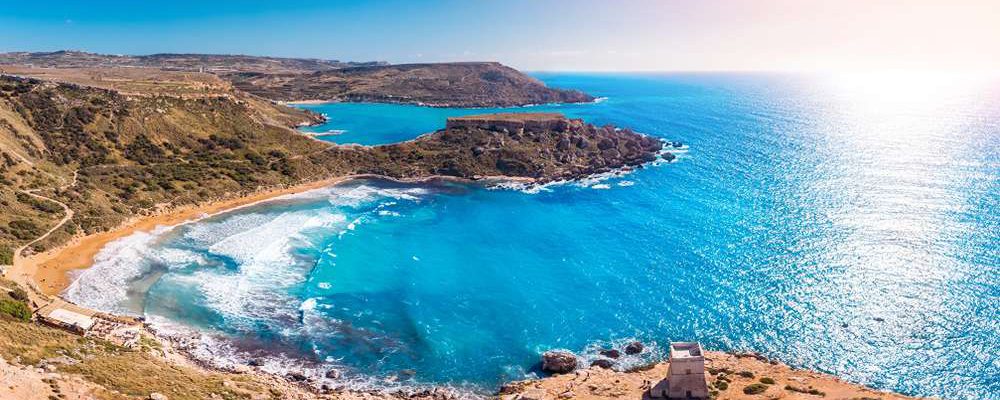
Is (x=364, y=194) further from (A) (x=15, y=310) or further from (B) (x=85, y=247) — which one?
(A) (x=15, y=310)

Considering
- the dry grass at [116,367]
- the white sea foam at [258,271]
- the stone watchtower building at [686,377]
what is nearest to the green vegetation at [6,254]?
the white sea foam at [258,271]

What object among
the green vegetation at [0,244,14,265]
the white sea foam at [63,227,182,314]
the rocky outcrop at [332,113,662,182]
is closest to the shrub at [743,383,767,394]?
the white sea foam at [63,227,182,314]

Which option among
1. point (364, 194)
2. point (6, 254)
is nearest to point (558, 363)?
point (6, 254)

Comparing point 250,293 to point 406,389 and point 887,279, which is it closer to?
point 406,389

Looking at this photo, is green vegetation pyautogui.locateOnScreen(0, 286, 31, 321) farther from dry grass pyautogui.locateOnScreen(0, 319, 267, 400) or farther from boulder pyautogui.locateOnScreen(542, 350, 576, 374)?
boulder pyautogui.locateOnScreen(542, 350, 576, 374)

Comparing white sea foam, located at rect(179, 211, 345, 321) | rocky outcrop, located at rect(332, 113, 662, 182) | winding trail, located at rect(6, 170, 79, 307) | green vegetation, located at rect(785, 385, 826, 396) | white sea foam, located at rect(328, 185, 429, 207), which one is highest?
rocky outcrop, located at rect(332, 113, 662, 182)

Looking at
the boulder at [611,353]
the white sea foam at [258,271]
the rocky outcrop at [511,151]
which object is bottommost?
the boulder at [611,353]

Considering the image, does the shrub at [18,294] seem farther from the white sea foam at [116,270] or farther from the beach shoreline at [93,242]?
the beach shoreline at [93,242]
